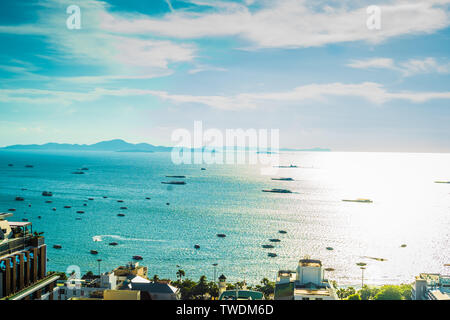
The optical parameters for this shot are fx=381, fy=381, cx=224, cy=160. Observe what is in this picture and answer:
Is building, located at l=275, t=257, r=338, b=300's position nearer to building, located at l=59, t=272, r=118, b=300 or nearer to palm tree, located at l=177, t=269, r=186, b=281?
building, located at l=59, t=272, r=118, b=300

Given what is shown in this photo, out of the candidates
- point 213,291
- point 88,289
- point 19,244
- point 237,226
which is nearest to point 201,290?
point 213,291

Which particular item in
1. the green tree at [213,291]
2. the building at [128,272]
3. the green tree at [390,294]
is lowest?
the green tree at [213,291]

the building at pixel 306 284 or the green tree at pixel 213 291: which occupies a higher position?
the building at pixel 306 284

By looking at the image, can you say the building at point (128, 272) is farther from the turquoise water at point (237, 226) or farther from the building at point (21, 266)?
the building at point (21, 266)

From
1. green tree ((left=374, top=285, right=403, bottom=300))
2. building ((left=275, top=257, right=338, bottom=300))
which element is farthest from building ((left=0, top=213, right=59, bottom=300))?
green tree ((left=374, top=285, right=403, bottom=300))

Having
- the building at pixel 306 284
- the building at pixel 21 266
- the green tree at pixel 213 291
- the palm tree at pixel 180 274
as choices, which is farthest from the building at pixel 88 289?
the palm tree at pixel 180 274

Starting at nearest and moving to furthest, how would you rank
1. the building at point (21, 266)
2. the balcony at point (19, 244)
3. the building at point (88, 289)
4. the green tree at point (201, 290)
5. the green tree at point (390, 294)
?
1. the building at point (21, 266)
2. the balcony at point (19, 244)
3. the building at point (88, 289)
4. the green tree at point (390, 294)
5. the green tree at point (201, 290)
